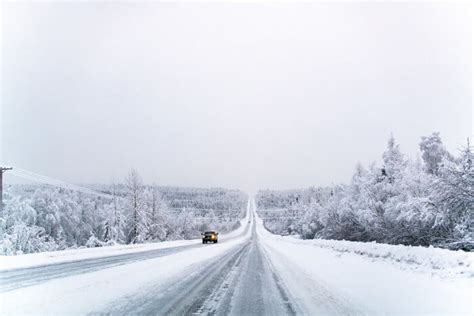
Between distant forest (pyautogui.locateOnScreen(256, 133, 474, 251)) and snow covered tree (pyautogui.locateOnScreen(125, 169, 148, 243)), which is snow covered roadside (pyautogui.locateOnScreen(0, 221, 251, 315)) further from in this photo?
snow covered tree (pyautogui.locateOnScreen(125, 169, 148, 243))

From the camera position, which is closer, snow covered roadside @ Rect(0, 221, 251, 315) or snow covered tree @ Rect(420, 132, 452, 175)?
snow covered roadside @ Rect(0, 221, 251, 315)

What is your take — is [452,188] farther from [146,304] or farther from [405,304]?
[146,304]

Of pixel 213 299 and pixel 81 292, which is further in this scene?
pixel 81 292

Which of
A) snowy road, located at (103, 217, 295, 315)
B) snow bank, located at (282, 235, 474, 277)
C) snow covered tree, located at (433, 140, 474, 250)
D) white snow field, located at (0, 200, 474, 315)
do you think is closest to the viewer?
snowy road, located at (103, 217, 295, 315)

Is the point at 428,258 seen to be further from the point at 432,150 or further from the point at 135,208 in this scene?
the point at 135,208

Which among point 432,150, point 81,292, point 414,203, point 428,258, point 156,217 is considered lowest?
point 156,217

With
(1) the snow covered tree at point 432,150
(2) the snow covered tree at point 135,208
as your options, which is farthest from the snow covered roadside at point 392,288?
(2) the snow covered tree at point 135,208

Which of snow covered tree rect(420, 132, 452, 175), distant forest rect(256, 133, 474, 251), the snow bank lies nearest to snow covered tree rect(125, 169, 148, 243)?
distant forest rect(256, 133, 474, 251)

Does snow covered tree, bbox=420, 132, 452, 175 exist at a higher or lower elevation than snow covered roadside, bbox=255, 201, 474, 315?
higher

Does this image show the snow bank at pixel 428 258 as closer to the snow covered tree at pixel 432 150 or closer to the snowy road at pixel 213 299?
the snowy road at pixel 213 299

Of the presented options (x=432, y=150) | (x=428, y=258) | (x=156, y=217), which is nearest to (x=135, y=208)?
(x=156, y=217)

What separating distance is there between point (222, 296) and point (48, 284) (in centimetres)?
607

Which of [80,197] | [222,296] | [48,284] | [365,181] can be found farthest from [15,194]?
[222,296]

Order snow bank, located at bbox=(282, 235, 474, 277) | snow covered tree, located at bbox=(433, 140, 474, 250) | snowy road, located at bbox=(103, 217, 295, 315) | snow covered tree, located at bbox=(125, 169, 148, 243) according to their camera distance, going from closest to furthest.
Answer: snowy road, located at bbox=(103, 217, 295, 315), snow bank, located at bbox=(282, 235, 474, 277), snow covered tree, located at bbox=(433, 140, 474, 250), snow covered tree, located at bbox=(125, 169, 148, 243)
